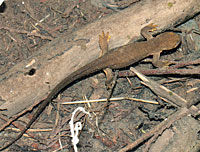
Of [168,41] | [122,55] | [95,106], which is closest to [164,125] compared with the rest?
[95,106]

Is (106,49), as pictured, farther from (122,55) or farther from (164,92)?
(164,92)

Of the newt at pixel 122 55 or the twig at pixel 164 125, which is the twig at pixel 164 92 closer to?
the twig at pixel 164 125

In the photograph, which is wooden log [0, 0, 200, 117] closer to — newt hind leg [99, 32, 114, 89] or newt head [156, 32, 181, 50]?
newt hind leg [99, 32, 114, 89]

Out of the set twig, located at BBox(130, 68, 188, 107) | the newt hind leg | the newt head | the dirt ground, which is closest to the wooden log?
the newt hind leg

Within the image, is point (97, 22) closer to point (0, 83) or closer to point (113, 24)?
point (113, 24)

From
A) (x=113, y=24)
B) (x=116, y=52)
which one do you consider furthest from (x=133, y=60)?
(x=113, y=24)
